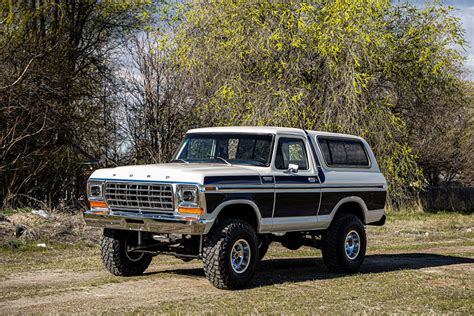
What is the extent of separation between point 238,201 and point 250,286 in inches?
48.3

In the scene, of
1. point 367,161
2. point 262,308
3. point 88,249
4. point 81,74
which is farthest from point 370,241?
point 81,74

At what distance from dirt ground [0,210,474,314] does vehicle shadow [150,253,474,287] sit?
2cm

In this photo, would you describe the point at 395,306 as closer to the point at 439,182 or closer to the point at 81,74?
the point at 81,74

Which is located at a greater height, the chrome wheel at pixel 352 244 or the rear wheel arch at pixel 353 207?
the rear wheel arch at pixel 353 207

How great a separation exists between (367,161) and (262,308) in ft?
16.8

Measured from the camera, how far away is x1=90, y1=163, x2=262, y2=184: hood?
1002 cm

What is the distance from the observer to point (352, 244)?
12586 millimetres

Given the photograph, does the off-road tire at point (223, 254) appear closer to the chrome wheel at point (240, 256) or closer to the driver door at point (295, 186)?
the chrome wheel at point (240, 256)

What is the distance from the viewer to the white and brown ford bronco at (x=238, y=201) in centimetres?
1005

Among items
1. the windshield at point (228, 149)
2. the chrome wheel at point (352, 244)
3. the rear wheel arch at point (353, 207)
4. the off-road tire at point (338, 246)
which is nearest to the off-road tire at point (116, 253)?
the windshield at point (228, 149)

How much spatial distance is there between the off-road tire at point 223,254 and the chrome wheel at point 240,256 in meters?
0.07

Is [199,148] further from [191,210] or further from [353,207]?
[353,207]

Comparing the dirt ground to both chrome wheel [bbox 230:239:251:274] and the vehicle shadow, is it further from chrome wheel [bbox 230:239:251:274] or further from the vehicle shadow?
chrome wheel [bbox 230:239:251:274]

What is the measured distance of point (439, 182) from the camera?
34.9 m
